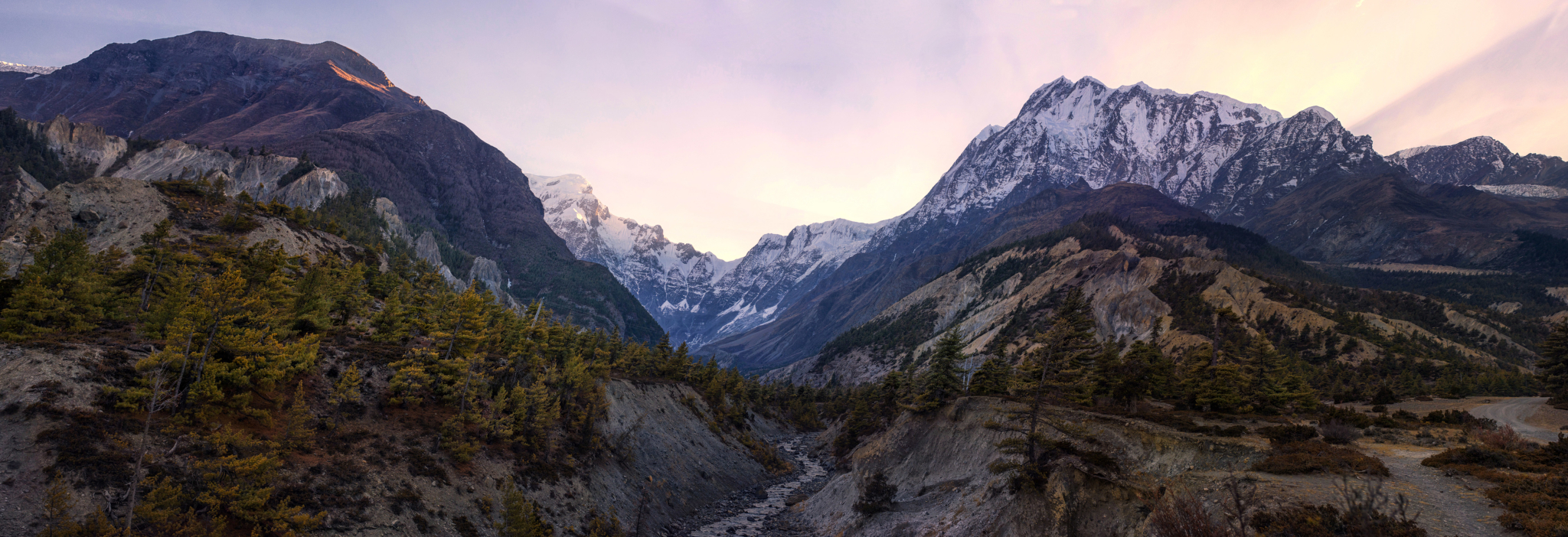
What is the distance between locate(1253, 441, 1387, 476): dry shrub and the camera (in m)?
22.2

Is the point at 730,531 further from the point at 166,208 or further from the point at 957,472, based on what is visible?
the point at 166,208

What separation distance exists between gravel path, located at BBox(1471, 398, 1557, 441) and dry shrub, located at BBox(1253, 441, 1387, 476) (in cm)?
1404

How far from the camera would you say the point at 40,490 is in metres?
21.7

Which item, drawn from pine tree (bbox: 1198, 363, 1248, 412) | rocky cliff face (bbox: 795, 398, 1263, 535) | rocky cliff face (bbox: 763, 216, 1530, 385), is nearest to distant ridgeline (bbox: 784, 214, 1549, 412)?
pine tree (bbox: 1198, 363, 1248, 412)

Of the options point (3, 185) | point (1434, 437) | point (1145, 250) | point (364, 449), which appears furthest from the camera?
point (1145, 250)

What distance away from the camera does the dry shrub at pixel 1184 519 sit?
65.3 feet

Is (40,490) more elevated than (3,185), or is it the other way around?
(3,185)

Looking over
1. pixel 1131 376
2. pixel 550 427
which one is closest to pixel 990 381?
pixel 1131 376

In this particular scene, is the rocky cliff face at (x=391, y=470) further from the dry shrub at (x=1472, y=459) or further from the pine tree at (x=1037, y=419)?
the dry shrub at (x=1472, y=459)

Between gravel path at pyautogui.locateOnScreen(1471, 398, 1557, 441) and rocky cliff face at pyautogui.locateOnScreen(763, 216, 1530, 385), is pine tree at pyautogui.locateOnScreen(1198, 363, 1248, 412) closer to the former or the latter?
gravel path at pyautogui.locateOnScreen(1471, 398, 1557, 441)

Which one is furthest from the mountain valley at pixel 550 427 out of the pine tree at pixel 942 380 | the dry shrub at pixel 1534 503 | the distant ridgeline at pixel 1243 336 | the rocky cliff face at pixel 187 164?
the rocky cliff face at pixel 187 164

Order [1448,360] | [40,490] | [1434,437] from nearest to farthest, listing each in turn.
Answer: [40,490], [1434,437], [1448,360]

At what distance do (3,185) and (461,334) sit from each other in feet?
428

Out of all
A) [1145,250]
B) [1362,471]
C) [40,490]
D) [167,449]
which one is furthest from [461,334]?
[1145,250]
